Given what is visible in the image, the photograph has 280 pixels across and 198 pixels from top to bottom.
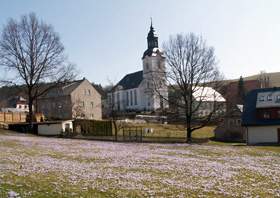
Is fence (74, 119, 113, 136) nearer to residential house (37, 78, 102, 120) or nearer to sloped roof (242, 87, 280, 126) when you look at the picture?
residential house (37, 78, 102, 120)

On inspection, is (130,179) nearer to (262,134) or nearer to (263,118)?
(262,134)

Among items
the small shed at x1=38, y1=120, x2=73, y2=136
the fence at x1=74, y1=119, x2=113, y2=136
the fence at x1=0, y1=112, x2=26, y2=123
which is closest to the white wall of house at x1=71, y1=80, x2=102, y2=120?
the fence at x1=0, y1=112, x2=26, y2=123

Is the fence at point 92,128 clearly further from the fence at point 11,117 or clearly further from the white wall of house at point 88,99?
A: the white wall of house at point 88,99

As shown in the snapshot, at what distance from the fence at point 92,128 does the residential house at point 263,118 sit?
23437 mm

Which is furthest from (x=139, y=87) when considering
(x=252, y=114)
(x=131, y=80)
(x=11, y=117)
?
(x=252, y=114)

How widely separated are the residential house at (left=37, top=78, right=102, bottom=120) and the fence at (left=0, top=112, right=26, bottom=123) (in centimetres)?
1596

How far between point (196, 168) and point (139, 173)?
524 cm

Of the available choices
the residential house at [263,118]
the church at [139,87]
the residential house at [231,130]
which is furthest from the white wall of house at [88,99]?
the residential house at [263,118]

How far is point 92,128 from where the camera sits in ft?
243

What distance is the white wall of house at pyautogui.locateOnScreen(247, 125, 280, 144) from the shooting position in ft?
216

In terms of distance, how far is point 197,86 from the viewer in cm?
6588

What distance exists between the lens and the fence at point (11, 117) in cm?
7462

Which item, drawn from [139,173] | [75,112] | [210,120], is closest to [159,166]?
[139,173]

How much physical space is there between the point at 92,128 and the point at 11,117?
1549 centimetres
